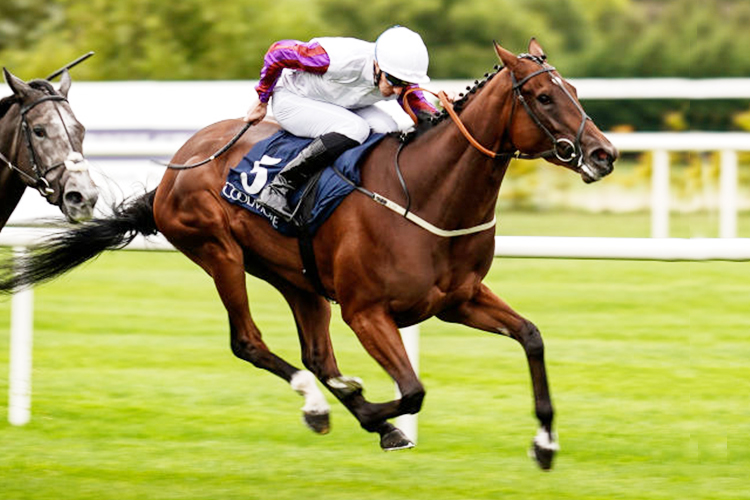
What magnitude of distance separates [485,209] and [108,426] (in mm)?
2174

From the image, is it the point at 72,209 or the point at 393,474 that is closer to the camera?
the point at 72,209

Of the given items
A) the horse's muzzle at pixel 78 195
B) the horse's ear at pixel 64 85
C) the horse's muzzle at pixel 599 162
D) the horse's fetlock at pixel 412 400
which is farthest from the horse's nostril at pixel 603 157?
the horse's ear at pixel 64 85

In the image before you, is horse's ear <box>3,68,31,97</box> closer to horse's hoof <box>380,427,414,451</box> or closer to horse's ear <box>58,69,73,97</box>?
horse's ear <box>58,69,73,97</box>

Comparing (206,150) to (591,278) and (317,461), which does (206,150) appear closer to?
(317,461)

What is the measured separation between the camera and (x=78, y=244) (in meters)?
5.73

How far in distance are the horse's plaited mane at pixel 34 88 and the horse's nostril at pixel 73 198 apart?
0.46m

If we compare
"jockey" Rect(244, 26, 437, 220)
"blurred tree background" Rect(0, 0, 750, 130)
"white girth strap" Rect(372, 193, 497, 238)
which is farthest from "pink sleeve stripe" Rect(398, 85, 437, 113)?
"blurred tree background" Rect(0, 0, 750, 130)

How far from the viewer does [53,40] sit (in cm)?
1922

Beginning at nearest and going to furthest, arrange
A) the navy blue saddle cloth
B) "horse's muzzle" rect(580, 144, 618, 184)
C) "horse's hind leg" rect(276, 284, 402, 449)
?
1. "horse's muzzle" rect(580, 144, 618, 184)
2. the navy blue saddle cloth
3. "horse's hind leg" rect(276, 284, 402, 449)

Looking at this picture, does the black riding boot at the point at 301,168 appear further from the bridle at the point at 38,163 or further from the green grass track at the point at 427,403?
the green grass track at the point at 427,403

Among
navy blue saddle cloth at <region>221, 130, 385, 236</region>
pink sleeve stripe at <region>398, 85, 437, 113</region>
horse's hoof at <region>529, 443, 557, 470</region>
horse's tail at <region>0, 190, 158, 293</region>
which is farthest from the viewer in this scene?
horse's tail at <region>0, 190, 158, 293</region>

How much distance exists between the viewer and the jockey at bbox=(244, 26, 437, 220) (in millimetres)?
4973

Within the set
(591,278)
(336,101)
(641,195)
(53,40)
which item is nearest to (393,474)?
(336,101)

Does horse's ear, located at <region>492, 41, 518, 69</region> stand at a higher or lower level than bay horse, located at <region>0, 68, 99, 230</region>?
higher
